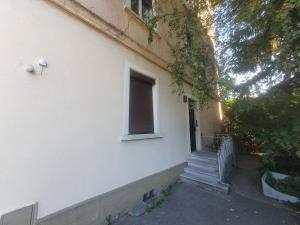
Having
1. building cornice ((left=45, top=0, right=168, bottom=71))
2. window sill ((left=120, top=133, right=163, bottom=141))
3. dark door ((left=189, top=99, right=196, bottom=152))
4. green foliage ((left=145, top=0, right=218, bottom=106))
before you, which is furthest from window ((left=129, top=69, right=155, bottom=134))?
dark door ((left=189, top=99, right=196, bottom=152))

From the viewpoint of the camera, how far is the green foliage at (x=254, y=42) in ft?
12.6

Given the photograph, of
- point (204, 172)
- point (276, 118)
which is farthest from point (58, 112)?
point (276, 118)

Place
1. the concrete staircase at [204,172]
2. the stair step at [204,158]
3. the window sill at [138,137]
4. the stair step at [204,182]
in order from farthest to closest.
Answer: the stair step at [204,158], the concrete staircase at [204,172], the stair step at [204,182], the window sill at [138,137]

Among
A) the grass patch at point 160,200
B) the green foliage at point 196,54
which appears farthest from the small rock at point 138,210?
the green foliage at point 196,54

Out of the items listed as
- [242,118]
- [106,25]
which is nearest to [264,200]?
[242,118]

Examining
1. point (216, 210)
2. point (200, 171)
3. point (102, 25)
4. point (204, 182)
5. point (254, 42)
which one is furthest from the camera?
point (200, 171)

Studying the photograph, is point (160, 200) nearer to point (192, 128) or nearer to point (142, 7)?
point (192, 128)

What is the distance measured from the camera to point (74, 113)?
118 inches

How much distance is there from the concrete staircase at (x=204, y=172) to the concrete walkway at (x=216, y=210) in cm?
21

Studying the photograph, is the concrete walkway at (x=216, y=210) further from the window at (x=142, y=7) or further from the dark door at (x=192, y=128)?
the window at (x=142, y=7)

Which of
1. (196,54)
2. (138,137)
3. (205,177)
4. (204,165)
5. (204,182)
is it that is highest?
(196,54)

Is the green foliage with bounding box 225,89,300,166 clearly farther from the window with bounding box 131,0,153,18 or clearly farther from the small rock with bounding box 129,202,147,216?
the window with bounding box 131,0,153,18

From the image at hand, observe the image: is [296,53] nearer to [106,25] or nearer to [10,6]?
[106,25]

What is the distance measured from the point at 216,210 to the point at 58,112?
150 inches
